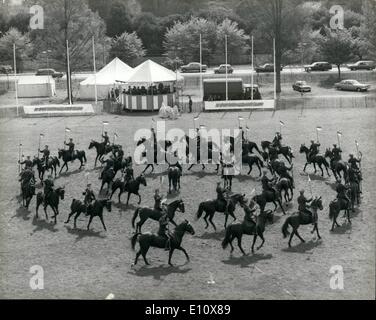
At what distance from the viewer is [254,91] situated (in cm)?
4316

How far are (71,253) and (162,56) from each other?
68840 millimetres

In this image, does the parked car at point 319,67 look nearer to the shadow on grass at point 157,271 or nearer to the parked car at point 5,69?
the parked car at point 5,69

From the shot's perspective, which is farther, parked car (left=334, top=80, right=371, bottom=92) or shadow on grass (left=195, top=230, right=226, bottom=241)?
parked car (left=334, top=80, right=371, bottom=92)

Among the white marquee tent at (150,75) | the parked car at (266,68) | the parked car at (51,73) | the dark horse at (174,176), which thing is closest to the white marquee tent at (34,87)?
the parked car at (51,73)

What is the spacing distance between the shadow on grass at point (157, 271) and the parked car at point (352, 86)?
3902 centimetres

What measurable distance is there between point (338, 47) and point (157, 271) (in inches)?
1968

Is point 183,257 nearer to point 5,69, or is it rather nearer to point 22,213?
point 22,213

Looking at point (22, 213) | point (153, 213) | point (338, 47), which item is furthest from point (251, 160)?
point (338, 47)

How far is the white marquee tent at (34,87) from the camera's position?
178 feet

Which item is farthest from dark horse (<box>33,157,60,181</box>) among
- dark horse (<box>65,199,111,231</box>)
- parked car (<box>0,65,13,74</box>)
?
parked car (<box>0,65,13,74</box>)

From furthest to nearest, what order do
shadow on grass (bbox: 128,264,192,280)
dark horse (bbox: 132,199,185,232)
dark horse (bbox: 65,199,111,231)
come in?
dark horse (bbox: 65,199,111,231) < dark horse (bbox: 132,199,185,232) < shadow on grass (bbox: 128,264,192,280)

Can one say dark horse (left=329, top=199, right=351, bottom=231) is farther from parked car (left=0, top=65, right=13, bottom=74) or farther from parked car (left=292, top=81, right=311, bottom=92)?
parked car (left=0, top=65, right=13, bottom=74)

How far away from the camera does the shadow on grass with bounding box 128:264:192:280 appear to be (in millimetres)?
13941

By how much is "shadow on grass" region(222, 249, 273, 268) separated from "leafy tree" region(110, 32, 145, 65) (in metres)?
63.4
